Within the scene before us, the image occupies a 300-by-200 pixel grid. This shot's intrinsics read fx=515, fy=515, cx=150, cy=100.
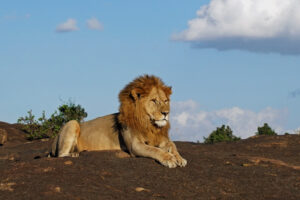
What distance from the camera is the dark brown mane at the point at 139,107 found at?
12461mm

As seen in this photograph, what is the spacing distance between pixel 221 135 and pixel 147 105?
16750 millimetres

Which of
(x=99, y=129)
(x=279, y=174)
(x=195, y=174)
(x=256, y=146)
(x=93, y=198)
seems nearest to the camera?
(x=93, y=198)

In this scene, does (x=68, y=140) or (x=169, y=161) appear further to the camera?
(x=68, y=140)

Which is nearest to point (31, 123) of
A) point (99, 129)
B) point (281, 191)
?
point (99, 129)

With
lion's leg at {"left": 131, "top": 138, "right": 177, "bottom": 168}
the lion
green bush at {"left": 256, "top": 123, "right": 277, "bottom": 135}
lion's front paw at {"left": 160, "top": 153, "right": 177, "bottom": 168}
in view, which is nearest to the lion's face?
the lion

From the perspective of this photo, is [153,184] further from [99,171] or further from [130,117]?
[130,117]

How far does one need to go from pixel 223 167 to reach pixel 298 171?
1959 millimetres

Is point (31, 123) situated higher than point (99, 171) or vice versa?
point (31, 123)

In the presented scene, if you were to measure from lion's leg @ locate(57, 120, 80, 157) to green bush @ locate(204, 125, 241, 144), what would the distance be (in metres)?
15.7

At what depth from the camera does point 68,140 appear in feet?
43.5

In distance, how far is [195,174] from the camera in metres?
11.2

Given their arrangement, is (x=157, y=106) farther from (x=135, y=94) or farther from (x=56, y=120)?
(x=56, y=120)

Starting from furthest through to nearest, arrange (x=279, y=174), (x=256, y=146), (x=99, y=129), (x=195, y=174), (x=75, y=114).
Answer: (x=75, y=114), (x=256, y=146), (x=99, y=129), (x=279, y=174), (x=195, y=174)

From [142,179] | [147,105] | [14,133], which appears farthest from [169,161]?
[14,133]
